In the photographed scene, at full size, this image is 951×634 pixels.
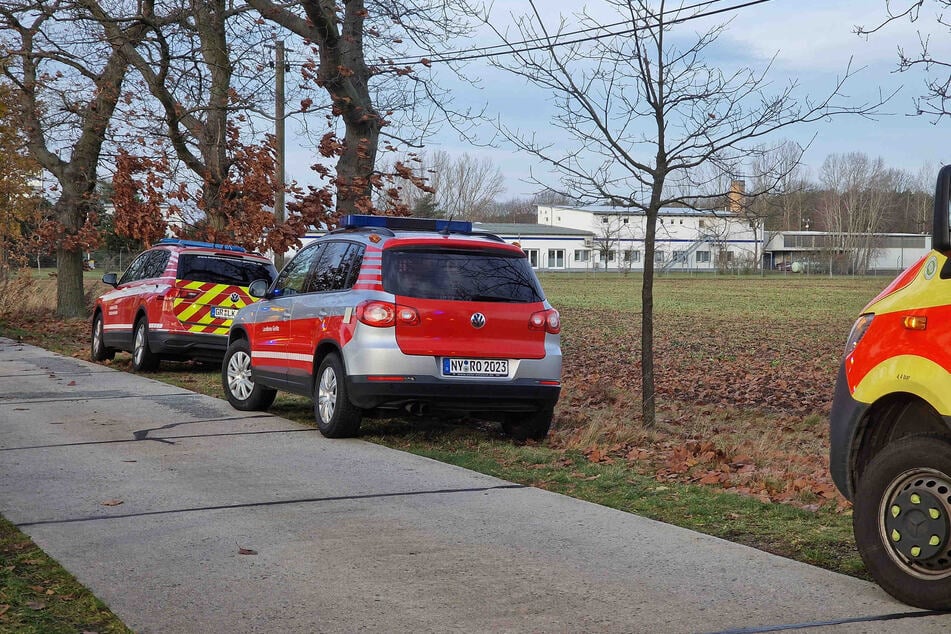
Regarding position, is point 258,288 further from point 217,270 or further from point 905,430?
point 905,430

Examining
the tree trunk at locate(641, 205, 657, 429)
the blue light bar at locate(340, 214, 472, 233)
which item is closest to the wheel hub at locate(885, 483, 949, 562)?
the blue light bar at locate(340, 214, 472, 233)

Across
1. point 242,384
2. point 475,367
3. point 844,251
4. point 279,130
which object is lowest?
point 242,384

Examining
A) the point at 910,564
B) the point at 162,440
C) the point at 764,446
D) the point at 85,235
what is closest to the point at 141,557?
the point at 910,564

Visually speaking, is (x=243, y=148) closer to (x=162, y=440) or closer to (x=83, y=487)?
(x=162, y=440)

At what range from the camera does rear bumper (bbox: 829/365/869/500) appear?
16.9ft

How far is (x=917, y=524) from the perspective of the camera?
4.74 metres

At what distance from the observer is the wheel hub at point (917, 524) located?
4648mm

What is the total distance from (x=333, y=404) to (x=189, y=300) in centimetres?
659

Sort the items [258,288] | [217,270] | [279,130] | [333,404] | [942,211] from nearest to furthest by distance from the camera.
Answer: [942,211]
[333,404]
[258,288]
[217,270]
[279,130]

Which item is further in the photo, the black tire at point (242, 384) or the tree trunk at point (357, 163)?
the tree trunk at point (357, 163)

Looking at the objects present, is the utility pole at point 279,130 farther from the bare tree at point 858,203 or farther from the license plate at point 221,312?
the bare tree at point 858,203

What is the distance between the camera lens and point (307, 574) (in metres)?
5.43

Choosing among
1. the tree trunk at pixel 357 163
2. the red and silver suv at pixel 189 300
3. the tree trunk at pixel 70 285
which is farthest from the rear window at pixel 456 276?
the tree trunk at pixel 70 285

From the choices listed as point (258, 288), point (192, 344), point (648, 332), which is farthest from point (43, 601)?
point (192, 344)
